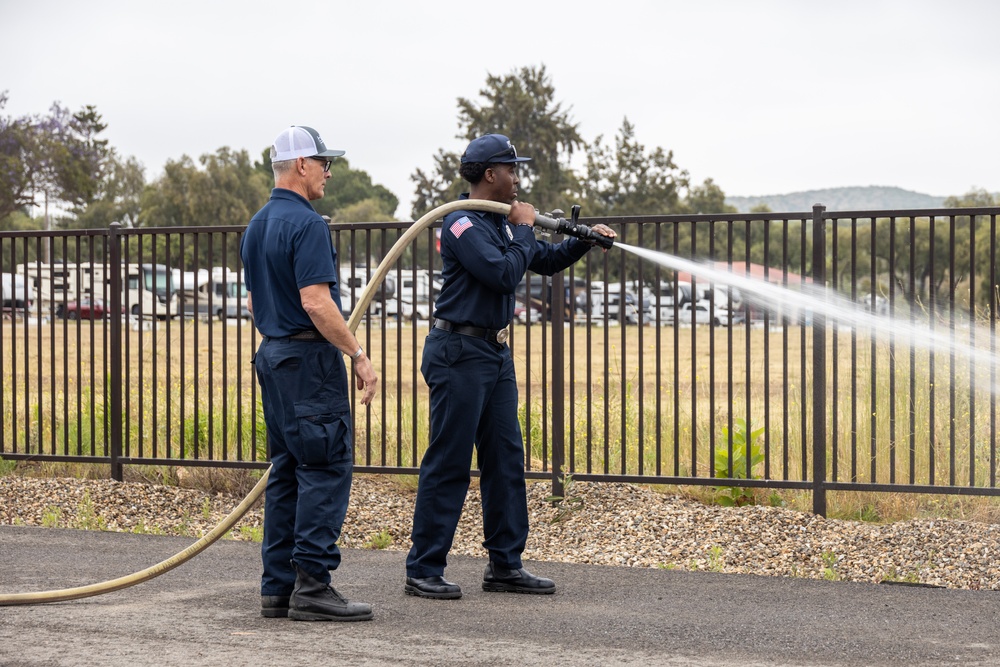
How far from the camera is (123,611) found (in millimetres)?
5176

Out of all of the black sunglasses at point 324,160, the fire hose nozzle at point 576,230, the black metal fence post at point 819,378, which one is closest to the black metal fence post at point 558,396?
the black metal fence post at point 819,378

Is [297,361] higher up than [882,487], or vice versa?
[297,361]

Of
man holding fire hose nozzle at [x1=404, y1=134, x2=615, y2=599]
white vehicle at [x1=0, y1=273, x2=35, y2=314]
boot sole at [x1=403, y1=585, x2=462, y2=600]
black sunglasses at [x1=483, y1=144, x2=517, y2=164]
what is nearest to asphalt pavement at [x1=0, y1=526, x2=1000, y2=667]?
boot sole at [x1=403, y1=585, x2=462, y2=600]

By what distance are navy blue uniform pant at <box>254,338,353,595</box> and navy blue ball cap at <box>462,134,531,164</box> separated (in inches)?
43.2

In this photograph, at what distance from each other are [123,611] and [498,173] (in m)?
2.41

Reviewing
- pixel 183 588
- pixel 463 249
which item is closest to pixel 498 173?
pixel 463 249

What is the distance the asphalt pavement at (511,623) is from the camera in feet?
14.6

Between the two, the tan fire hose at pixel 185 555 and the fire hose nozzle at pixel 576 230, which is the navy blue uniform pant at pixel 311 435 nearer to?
the tan fire hose at pixel 185 555

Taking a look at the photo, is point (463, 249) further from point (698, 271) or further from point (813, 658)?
point (813, 658)

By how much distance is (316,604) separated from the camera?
4926mm

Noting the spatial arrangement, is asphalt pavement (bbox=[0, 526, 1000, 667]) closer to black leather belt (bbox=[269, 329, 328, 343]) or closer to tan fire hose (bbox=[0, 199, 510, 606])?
tan fire hose (bbox=[0, 199, 510, 606])

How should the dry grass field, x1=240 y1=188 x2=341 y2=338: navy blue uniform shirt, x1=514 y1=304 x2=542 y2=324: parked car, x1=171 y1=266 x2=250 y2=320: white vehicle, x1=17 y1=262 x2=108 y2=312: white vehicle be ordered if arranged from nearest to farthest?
1. x1=240 y1=188 x2=341 y2=338: navy blue uniform shirt
2. the dry grass field
3. x1=514 y1=304 x2=542 y2=324: parked car
4. x1=171 y1=266 x2=250 y2=320: white vehicle
5. x1=17 y1=262 x2=108 y2=312: white vehicle

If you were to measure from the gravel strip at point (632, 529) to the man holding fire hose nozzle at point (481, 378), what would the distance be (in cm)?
110

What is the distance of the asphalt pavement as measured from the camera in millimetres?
4461
